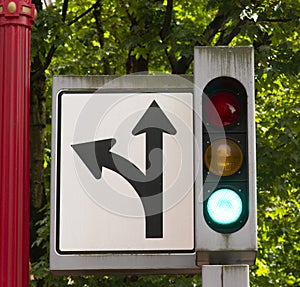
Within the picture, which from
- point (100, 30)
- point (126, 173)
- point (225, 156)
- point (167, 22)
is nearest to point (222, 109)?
point (225, 156)

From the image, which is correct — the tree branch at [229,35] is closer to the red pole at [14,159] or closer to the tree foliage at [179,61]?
the tree foliage at [179,61]

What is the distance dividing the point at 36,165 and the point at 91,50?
2.78m

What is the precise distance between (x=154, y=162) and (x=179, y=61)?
31.8 ft

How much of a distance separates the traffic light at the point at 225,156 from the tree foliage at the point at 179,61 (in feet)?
26.6

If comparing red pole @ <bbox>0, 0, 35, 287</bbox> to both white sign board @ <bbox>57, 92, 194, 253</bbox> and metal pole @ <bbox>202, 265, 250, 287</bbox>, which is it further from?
metal pole @ <bbox>202, 265, 250, 287</bbox>

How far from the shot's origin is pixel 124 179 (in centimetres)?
400

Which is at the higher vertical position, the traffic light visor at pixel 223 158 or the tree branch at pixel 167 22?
the tree branch at pixel 167 22

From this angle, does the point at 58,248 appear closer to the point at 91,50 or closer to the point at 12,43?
the point at 12,43

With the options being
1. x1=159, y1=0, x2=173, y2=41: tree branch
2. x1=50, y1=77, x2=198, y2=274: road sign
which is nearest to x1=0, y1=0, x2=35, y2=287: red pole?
x1=50, y1=77, x2=198, y2=274: road sign

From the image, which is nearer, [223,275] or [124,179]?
[223,275]

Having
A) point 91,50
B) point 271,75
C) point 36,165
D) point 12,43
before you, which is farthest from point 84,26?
point 12,43

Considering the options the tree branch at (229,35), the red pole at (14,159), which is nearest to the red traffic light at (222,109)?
the red pole at (14,159)

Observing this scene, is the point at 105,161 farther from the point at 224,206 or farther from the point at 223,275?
the point at 223,275

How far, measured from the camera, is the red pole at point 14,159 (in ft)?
14.6
